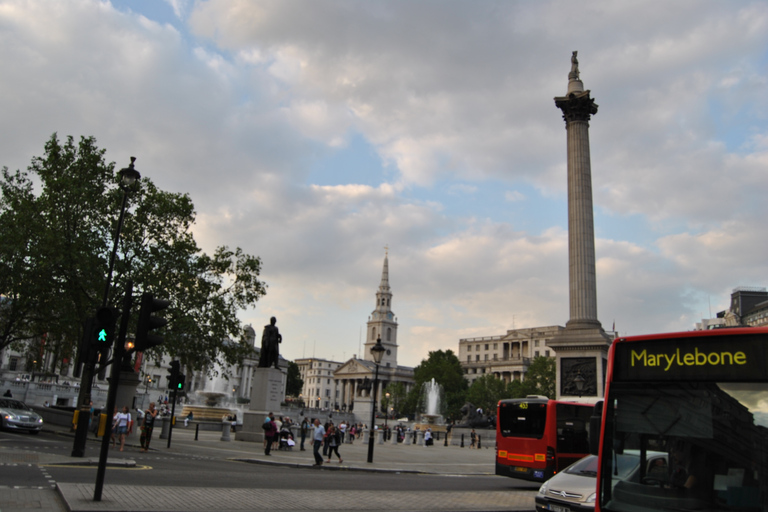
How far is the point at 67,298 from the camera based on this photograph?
30156mm

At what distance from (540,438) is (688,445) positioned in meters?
12.5

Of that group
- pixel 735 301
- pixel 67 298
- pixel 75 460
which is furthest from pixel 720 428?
pixel 735 301

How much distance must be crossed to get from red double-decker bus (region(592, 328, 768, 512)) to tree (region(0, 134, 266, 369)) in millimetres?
27792

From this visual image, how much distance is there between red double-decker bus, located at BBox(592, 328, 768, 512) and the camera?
538 cm

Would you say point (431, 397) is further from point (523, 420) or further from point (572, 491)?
point (572, 491)

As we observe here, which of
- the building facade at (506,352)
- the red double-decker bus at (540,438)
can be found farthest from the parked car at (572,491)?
the building facade at (506,352)

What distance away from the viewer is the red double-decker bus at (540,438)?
1739cm

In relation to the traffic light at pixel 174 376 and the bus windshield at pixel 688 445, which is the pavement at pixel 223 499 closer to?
the bus windshield at pixel 688 445

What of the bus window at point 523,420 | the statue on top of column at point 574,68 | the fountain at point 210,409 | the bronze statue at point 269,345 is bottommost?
the fountain at point 210,409

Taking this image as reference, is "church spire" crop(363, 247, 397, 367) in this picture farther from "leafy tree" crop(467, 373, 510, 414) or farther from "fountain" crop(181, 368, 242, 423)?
"fountain" crop(181, 368, 242, 423)

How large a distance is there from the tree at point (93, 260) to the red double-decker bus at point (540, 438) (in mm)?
19343

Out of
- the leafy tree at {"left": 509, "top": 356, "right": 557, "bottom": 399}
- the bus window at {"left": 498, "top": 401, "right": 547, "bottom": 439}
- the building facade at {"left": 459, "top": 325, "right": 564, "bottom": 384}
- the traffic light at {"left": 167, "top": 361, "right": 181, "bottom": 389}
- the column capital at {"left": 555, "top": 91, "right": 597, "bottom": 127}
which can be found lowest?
the bus window at {"left": 498, "top": 401, "right": 547, "bottom": 439}

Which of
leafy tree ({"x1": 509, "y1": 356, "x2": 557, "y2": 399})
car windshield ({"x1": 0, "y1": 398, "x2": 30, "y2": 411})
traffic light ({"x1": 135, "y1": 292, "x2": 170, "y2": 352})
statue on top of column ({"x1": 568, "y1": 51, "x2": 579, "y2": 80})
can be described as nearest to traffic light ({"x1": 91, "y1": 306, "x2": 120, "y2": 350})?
traffic light ({"x1": 135, "y1": 292, "x2": 170, "y2": 352})

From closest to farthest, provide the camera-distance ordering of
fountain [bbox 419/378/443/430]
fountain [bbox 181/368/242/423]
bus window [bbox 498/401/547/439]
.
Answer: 1. bus window [bbox 498/401/547/439]
2. fountain [bbox 181/368/242/423]
3. fountain [bbox 419/378/443/430]
